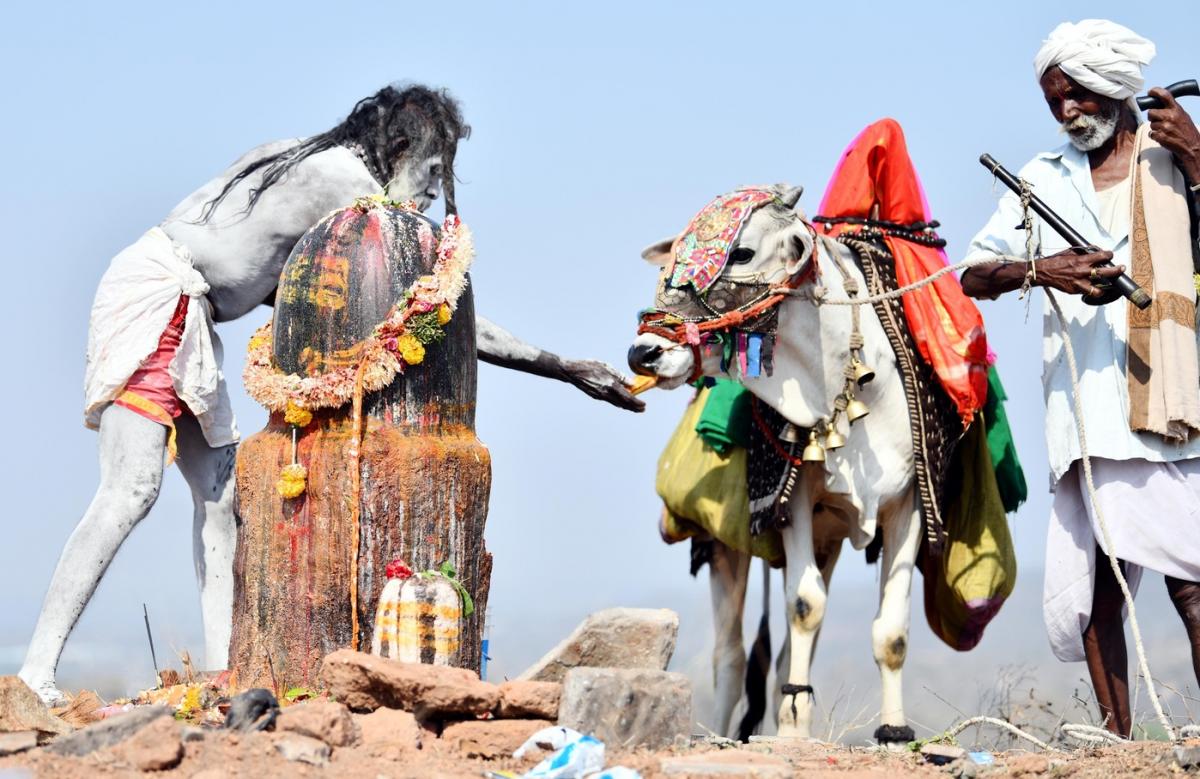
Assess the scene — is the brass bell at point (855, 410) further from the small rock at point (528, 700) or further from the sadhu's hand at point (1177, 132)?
the small rock at point (528, 700)

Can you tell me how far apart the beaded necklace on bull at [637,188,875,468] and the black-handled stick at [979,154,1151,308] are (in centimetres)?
85

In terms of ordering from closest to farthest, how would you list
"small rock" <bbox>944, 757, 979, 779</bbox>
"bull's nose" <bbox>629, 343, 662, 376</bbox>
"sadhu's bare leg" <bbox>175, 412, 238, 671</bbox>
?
1. "small rock" <bbox>944, 757, 979, 779</bbox>
2. "bull's nose" <bbox>629, 343, 662, 376</bbox>
3. "sadhu's bare leg" <bbox>175, 412, 238, 671</bbox>

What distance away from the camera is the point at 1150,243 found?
704 centimetres

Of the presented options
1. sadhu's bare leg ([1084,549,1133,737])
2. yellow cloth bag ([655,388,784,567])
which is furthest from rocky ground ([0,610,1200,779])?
yellow cloth bag ([655,388,784,567])

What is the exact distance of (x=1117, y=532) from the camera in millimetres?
6902

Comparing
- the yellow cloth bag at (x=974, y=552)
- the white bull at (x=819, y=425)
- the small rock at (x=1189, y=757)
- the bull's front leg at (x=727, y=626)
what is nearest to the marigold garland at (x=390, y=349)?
the white bull at (x=819, y=425)

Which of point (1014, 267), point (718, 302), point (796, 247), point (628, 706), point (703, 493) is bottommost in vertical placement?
point (628, 706)

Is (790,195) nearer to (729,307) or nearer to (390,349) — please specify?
(729,307)

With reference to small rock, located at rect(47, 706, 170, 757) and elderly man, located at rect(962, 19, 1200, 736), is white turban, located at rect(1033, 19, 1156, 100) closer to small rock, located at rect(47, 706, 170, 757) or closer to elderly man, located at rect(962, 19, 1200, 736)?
elderly man, located at rect(962, 19, 1200, 736)

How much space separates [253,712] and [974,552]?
3.60 m

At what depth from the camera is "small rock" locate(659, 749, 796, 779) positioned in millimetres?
5164

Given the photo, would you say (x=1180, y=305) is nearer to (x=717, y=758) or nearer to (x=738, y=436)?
(x=738, y=436)

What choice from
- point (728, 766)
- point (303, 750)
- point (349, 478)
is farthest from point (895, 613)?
point (303, 750)

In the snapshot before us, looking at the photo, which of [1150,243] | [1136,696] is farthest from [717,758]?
[1150,243]
